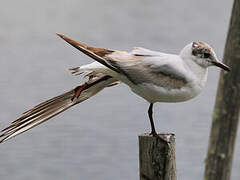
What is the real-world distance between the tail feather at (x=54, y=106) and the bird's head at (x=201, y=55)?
0.61 metres

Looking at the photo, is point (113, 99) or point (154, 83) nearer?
point (154, 83)

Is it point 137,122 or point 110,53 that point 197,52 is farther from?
point 137,122

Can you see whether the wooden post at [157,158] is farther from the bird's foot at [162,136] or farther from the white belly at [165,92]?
the white belly at [165,92]

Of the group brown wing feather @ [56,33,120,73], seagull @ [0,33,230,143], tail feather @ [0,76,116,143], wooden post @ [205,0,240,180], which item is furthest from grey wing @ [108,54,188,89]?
wooden post @ [205,0,240,180]

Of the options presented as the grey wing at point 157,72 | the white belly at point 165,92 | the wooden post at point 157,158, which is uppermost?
the grey wing at point 157,72

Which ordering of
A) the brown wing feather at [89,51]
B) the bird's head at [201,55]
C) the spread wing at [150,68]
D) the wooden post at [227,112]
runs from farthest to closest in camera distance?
the wooden post at [227,112]
the bird's head at [201,55]
the spread wing at [150,68]
the brown wing feather at [89,51]

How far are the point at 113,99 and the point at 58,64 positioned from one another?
5.34ft

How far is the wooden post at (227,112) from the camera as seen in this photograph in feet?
13.0

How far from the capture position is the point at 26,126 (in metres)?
3.73

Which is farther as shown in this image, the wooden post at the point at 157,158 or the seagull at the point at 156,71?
the wooden post at the point at 157,158

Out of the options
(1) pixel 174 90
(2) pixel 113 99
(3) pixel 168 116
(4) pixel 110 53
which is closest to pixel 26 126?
(4) pixel 110 53

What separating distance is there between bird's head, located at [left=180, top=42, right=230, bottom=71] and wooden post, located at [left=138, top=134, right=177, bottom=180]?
59 cm

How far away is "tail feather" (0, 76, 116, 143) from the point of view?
376cm

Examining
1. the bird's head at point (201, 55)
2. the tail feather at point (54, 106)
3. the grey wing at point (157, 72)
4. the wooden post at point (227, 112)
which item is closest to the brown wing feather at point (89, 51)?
the grey wing at point (157, 72)
